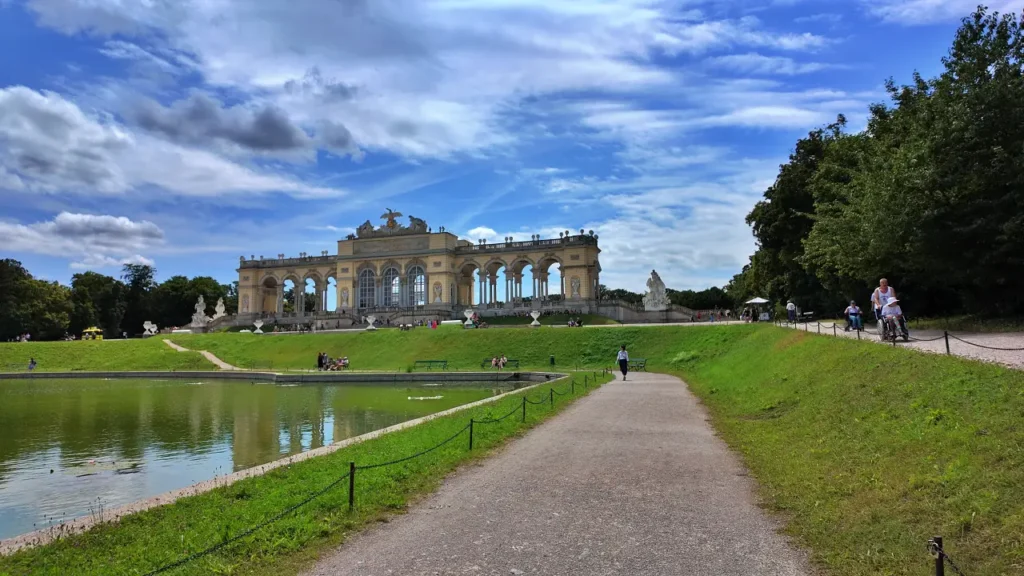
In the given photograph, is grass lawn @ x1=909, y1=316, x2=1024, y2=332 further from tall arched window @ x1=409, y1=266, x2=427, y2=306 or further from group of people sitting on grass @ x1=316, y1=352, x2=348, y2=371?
tall arched window @ x1=409, y1=266, x2=427, y2=306

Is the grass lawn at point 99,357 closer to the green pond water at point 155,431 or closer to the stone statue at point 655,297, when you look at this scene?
the green pond water at point 155,431

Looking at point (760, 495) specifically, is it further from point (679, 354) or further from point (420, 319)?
point (420, 319)

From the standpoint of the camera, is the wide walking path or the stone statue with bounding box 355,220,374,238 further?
the stone statue with bounding box 355,220,374,238

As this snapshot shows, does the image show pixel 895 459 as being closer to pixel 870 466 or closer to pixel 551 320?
pixel 870 466

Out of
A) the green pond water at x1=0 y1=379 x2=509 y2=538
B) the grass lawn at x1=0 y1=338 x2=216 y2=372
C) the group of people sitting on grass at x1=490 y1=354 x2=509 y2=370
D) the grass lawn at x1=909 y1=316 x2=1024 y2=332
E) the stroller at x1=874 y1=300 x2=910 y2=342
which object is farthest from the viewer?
the grass lawn at x1=0 y1=338 x2=216 y2=372

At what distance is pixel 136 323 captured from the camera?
83875mm

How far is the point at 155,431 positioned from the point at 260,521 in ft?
36.0

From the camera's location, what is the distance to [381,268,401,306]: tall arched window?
7275 cm

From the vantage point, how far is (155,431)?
1571cm


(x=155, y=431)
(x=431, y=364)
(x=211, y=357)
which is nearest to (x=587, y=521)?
(x=155, y=431)

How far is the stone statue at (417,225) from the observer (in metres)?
72.2

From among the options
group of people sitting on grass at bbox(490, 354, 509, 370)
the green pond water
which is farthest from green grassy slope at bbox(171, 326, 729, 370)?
the green pond water

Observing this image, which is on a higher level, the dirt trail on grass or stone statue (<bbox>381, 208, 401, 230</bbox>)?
stone statue (<bbox>381, 208, 401, 230</bbox>)

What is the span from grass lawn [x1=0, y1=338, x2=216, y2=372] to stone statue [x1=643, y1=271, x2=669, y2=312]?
3195 cm
